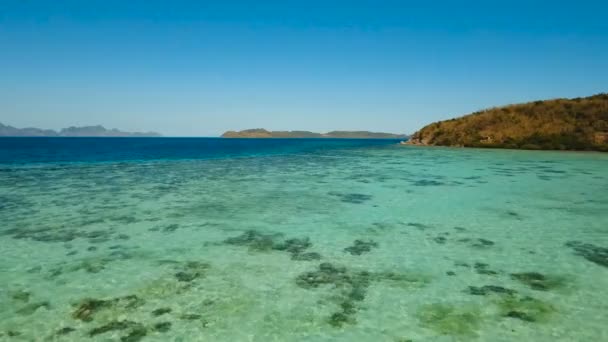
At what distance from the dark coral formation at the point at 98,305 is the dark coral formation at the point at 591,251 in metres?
10.6

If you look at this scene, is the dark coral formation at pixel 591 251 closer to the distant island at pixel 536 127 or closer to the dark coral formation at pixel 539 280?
the dark coral formation at pixel 539 280

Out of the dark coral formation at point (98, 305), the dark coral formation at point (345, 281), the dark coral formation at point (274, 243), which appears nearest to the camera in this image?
the dark coral formation at point (98, 305)

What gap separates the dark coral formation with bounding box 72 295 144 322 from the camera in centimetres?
680

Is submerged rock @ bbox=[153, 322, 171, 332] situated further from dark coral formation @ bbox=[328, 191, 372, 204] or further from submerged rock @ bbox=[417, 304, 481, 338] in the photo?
dark coral formation @ bbox=[328, 191, 372, 204]

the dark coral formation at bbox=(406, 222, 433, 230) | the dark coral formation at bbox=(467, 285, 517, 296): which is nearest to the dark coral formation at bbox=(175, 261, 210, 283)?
the dark coral formation at bbox=(467, 285, 517, 296)

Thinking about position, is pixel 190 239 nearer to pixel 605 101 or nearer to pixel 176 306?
pixel 176 306

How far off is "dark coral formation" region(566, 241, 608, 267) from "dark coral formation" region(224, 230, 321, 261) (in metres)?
6.93

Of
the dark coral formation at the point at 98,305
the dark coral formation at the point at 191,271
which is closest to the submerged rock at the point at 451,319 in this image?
the dark coral formation at the point at 191,271

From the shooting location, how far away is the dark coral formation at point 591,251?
377 inches

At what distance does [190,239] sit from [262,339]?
635 cm

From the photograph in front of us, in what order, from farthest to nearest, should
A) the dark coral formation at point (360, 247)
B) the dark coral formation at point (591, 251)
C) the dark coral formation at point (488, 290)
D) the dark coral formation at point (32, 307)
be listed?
the dark coral formation at point (360, 247) → the dark coral formation at point (591, 251) → the dark coral formation at point (488, 290) → the dark coral formation at point (32, 307)

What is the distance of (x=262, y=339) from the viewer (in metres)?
6.11

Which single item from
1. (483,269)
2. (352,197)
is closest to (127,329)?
(483,269)

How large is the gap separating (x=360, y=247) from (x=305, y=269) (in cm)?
238
